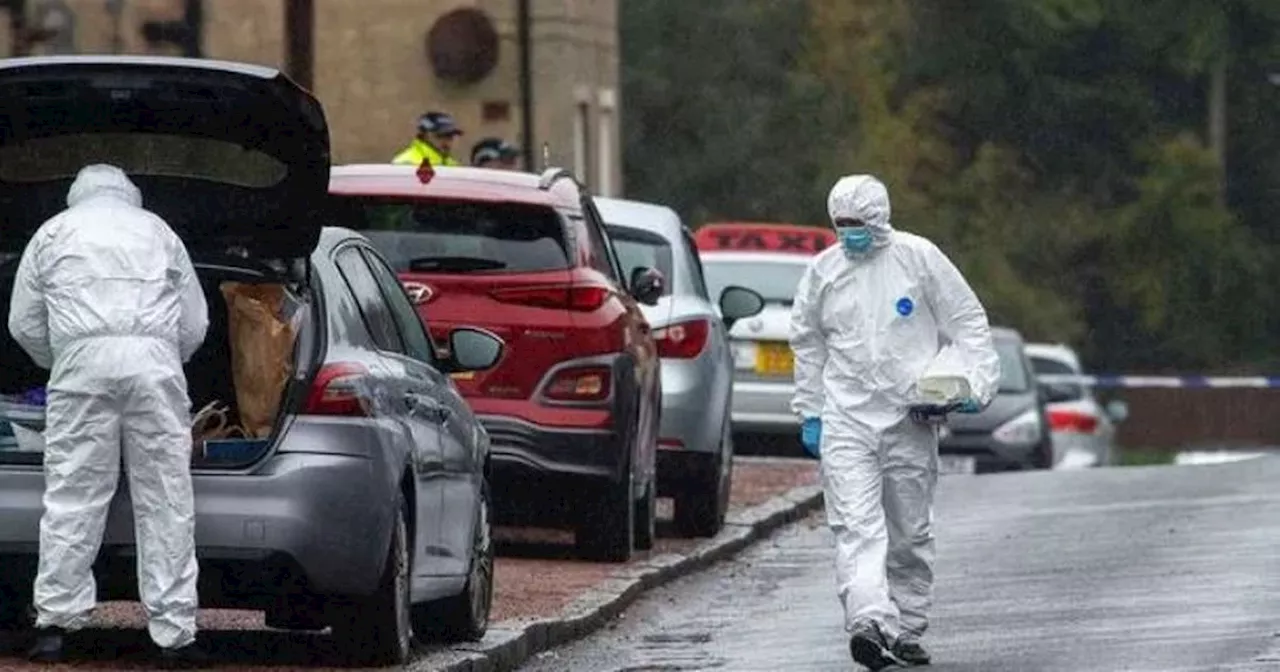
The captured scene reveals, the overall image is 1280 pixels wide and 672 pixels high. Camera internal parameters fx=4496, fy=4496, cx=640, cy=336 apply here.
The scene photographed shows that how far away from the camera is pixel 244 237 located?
1369 centimetres

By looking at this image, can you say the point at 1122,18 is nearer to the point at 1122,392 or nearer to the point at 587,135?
the point at 1122,392

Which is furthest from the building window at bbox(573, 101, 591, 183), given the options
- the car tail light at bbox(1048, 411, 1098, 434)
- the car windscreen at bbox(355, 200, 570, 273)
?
Result: the car windscreen at bbox(355, 200, 570, 273)

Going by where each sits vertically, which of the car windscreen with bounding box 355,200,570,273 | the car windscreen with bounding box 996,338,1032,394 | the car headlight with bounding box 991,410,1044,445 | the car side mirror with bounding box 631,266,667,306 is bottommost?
the car headlight with bounding box 991,410,1044,445

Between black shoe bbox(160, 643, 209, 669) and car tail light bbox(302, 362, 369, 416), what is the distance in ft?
2.60

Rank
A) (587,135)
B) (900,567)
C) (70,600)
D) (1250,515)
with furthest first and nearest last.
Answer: (587,135)
(1250,515)
(900,567)
(70,600)

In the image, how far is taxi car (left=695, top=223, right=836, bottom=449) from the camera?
31.1 metres

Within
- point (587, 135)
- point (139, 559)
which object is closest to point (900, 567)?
point (139, 559)

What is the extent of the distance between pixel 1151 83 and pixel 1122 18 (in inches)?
81.2

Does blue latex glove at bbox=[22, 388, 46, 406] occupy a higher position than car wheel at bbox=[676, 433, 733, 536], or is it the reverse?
blue latex glove at bbox=[22, 388, 46, 406]

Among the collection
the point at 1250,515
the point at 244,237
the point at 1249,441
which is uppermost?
the point at 244,237

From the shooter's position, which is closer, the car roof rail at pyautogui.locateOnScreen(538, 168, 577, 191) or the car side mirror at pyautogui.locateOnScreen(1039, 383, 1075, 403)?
the car roof rail at pyautogui.locateOnScreen(538, 168, 577, 191)

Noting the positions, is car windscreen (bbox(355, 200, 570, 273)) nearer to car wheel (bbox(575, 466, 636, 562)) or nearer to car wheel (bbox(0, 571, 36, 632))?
car wheel (bbox(575, 466, 636, 562))

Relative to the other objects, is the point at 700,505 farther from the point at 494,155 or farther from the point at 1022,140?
the point at 1022,140

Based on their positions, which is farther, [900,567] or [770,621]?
[770,621]
